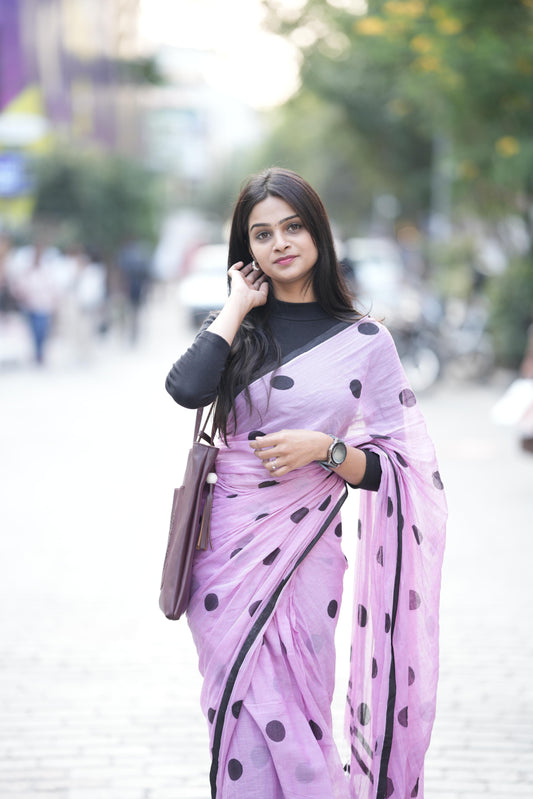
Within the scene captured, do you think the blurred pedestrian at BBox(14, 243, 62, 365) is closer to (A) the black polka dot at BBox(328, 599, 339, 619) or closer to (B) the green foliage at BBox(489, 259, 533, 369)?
(B) the green foliage at BBox(489, 259, 533, 369)

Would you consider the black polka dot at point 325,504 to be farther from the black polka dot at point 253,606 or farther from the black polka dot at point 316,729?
the black polka dot at point 316,729

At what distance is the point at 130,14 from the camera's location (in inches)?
1747

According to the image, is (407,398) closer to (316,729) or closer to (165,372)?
(316,729)

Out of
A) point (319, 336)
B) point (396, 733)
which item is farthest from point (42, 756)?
point (319, 336)

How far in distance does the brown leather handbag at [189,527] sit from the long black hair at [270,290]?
0.33 ft

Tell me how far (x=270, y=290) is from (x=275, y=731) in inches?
42.2

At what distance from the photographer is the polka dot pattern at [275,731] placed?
2.54m

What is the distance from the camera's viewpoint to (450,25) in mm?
12867

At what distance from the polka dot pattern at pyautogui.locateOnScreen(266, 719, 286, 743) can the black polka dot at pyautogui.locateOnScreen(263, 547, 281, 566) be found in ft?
1.19

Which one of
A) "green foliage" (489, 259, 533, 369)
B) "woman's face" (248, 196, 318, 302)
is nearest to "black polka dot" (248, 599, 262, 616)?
"woman's face" (248, 196, 318, 302)

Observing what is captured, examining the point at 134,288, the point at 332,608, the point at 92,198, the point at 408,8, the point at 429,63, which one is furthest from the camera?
the point at 92,198

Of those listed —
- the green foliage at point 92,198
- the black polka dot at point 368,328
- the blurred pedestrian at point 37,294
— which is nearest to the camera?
the black polka dot at point 368,328

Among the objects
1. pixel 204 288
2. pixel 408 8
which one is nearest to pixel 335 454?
pixel 408 8

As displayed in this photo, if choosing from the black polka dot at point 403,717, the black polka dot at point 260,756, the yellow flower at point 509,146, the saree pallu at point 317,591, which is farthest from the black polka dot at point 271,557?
the yellow flower at point 509,146
